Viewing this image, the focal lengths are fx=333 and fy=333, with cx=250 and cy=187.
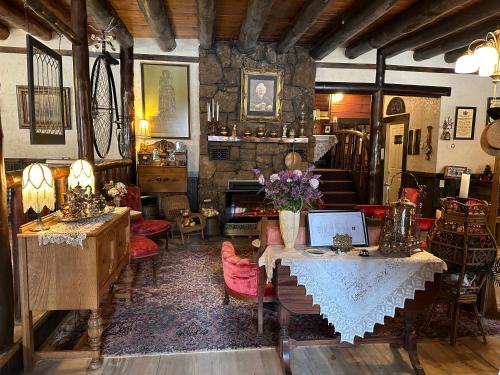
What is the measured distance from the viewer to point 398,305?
203cm

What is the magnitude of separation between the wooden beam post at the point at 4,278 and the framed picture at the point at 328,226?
1.90 meters

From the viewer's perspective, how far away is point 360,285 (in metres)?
2.03

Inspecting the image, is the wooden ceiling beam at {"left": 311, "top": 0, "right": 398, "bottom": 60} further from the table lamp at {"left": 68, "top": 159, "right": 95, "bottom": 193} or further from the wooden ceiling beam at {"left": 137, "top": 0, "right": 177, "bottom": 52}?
the table lamp at {"left": 68, "top": 159, "right": 95, "bottom": 193}

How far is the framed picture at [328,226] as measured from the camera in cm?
224

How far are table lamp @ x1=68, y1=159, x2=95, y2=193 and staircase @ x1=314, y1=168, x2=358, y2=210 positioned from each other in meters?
4.50

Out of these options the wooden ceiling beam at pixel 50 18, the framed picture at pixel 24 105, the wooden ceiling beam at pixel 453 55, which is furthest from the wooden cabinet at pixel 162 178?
the wooden ceiling beam at pixel 453 55

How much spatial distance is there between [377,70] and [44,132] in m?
5.25

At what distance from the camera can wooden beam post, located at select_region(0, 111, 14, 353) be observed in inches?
78.6

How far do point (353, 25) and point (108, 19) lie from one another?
305cm

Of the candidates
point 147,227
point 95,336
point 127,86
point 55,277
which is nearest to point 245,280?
point 95,336

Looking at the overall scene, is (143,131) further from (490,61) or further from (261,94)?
(490,61)

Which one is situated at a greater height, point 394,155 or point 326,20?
point 326,20

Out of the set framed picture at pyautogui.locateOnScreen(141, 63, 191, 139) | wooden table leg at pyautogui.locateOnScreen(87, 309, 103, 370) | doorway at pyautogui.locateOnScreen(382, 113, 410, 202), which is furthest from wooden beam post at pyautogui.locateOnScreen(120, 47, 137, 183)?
doorway at pyautogui.locateOnScreen(382, 113, 410, 202)

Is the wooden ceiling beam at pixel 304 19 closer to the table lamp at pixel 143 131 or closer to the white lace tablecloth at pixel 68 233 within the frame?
the table lamp at pixel 143 131
